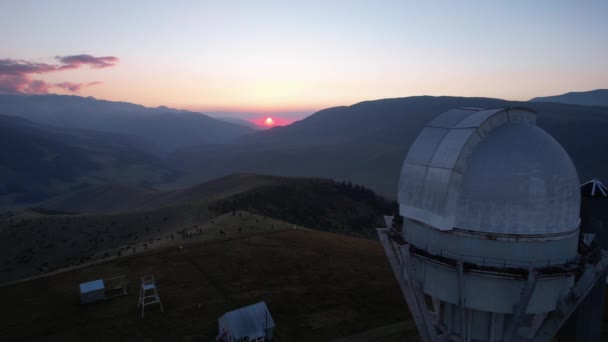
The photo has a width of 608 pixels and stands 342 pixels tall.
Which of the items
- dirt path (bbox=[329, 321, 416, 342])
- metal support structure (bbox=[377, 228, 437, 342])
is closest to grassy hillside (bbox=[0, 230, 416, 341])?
dirt path (bbox=[329, 321, 416, 342])

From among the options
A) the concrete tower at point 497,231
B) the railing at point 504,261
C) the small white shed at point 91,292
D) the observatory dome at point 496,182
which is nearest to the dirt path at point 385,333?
the concrete tower at point 497,231

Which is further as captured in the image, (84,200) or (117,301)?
(84,200)

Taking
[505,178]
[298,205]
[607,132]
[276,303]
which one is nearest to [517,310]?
[505,178]

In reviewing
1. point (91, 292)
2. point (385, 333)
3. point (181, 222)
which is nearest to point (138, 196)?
point (181, 222)

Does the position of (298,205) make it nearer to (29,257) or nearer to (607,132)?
(29,257)

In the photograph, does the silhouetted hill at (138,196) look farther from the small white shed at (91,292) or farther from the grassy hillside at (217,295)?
the small white shed at (91,292)

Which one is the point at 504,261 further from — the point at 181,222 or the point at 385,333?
the point at 181,222
